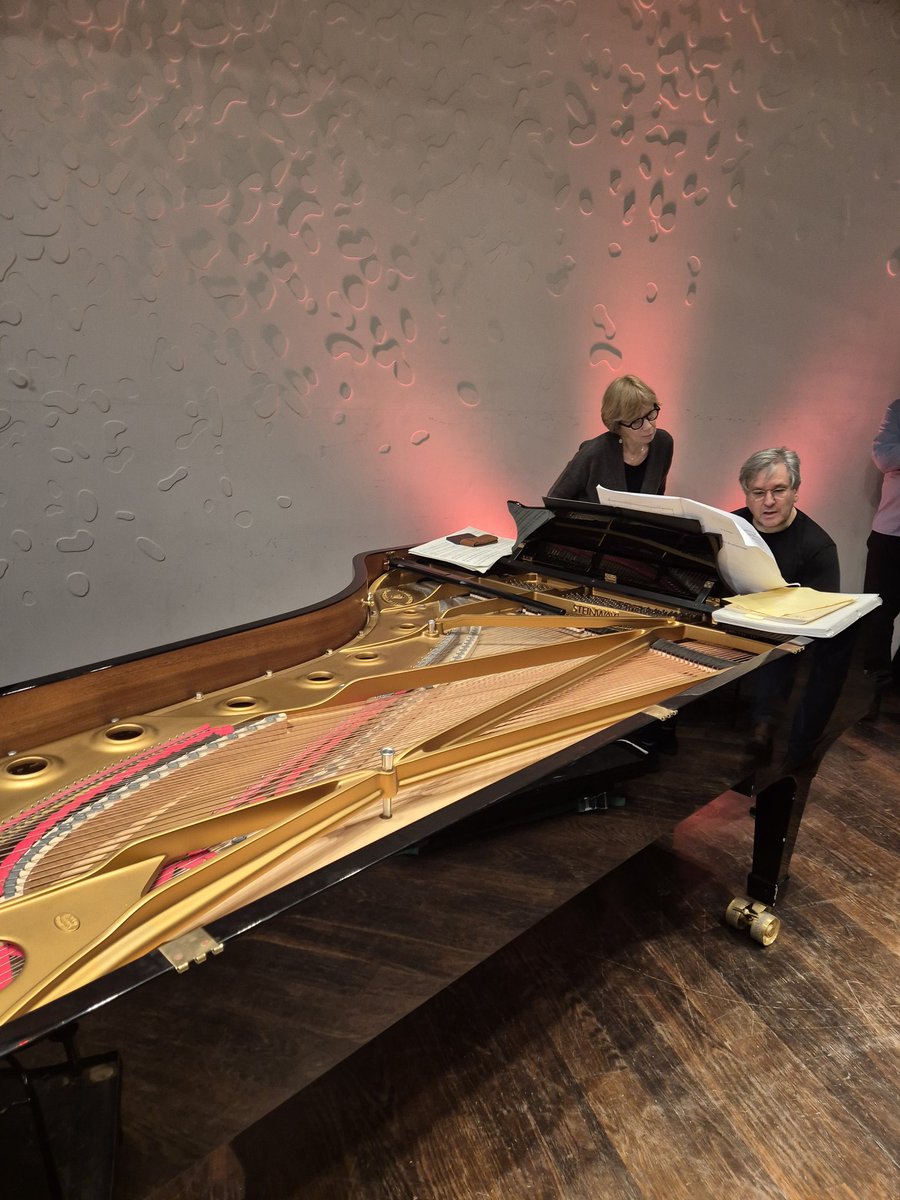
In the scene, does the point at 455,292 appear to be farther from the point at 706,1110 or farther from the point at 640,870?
the point at 706,1110

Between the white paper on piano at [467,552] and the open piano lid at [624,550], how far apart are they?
3.8 inches

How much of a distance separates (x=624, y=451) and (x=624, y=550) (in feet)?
4.09

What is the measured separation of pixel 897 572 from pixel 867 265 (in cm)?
206

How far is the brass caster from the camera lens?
6.91ft

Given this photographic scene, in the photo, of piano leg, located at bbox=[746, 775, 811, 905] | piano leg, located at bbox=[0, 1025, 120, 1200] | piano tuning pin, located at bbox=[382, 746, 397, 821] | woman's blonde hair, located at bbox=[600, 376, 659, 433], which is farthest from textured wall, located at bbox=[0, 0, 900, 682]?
piano leg, located at bbox=[0, 1025, 120, 1200]

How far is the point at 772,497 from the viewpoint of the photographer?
8.57 feet

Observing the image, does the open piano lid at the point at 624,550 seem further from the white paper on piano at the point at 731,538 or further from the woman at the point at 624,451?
the woman at the point at 624,451

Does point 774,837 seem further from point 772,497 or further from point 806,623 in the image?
point 772,497

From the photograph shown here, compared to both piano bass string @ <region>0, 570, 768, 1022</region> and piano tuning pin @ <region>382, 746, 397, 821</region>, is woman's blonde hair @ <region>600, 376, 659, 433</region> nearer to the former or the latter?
piano bass string @ <region>0, 570, 768, 1022</region>

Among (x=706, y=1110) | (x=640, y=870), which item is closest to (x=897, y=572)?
(x=640, y=870)

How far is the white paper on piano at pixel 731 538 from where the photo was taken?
1.94 m

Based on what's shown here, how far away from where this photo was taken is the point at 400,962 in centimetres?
102

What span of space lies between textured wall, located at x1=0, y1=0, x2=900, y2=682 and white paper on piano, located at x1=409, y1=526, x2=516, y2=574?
940 mm

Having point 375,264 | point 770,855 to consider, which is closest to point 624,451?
point 375,264
